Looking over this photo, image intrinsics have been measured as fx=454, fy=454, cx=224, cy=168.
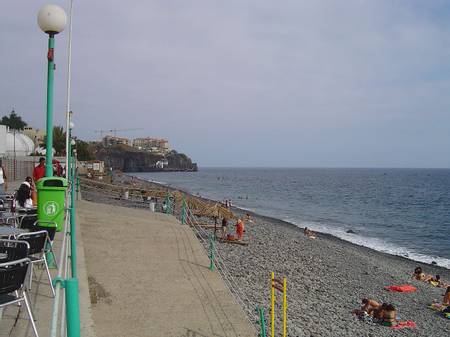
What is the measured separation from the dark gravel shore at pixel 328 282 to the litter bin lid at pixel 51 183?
539 centimetres

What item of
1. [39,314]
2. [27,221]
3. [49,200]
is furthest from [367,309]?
[39,314]

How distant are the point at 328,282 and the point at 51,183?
1209 cm

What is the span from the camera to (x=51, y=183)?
7.55 meters

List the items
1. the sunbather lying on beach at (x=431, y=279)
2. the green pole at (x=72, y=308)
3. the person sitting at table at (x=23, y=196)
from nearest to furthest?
the green pole at (x=72, y=308)
the person sitting at table at (x=23, y=196)
the sunbather lying on beach at (x=431, y=279)

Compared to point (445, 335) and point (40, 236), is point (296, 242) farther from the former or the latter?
point (40, 236)

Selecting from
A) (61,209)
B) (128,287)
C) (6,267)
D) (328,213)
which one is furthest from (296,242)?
(328,213)

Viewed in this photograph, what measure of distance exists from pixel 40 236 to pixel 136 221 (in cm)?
975

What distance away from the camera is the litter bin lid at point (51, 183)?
24.4ft

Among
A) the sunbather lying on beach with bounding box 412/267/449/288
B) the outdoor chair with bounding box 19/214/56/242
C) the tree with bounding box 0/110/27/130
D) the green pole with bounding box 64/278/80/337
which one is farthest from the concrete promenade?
the tree with bounding box 0/110/27/130

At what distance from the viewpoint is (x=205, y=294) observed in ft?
31.3

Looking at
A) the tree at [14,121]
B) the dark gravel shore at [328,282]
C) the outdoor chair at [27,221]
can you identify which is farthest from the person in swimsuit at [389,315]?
the tree at [14,121]

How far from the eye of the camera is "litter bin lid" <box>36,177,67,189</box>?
7449mm

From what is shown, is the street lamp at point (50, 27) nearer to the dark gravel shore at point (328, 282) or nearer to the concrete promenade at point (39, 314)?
the concrete promenade at point (39, 314)

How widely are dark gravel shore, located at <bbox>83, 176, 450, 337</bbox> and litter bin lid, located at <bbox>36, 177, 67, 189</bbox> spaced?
5388mm
